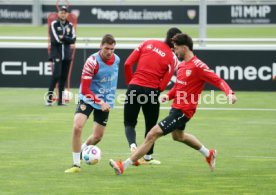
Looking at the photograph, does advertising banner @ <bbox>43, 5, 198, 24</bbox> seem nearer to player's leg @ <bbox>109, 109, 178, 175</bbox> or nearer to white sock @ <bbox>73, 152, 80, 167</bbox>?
white sock @ <bbox>73, 152, 80, 167</bbox>

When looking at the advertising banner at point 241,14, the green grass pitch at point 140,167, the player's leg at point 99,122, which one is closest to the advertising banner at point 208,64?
the green grass pitch at point 140,167

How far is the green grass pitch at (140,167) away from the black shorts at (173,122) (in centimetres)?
64

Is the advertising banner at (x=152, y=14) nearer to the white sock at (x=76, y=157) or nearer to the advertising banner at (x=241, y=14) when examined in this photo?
the advertising banner at (x=241, y=14)

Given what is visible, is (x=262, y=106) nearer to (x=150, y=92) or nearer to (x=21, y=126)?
(x=21, y=126)

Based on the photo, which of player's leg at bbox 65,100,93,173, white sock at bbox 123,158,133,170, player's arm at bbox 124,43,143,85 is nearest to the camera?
white sock at bbox 123,158,133,170

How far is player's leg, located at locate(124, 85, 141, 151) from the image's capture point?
512 inches

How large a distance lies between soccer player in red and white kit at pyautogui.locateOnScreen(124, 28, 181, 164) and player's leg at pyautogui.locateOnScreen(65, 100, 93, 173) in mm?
910

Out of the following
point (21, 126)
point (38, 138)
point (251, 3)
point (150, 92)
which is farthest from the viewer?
point (251, 3)

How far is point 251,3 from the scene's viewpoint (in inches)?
1889

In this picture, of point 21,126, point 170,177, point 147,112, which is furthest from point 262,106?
point 170,177

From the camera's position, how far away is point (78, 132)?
1209 centimetres

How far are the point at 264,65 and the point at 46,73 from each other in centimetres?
581

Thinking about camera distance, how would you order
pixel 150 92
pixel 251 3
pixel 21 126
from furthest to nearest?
pixel 251 3, pixel 21 126, pixel 150 92

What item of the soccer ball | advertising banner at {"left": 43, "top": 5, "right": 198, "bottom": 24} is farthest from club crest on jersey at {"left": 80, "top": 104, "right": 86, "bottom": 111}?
advertising banner at {"left": 43, "top": 5, "right": 198, "bottom": 24}
